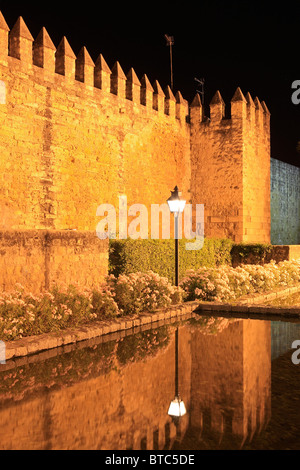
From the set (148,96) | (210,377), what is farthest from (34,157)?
(210,377)

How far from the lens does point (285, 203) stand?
2392 centimetres

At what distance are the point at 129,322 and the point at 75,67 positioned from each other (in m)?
7.96

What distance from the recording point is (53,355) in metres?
5.22

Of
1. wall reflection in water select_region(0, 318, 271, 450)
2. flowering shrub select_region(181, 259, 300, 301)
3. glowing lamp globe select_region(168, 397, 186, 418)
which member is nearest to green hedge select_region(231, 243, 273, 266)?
flowering shrub select_region(181, 259, 300, 301)

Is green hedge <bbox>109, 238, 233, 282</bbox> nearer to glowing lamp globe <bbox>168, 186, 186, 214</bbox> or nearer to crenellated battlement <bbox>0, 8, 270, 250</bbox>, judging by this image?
glowing lamp globe <bbox>168, 186, 186, 214</bbox>

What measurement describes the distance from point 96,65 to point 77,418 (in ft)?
36.7

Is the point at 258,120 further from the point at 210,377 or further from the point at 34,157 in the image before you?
the point at 210,377

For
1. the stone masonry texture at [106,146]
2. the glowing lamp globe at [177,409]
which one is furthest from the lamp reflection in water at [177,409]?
the stone masonry texture at [106,146]

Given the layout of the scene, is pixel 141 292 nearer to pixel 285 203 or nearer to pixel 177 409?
pixel 177 409

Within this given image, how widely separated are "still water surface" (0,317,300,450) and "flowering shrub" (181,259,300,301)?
3027 mm

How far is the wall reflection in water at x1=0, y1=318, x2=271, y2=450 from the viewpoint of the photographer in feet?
10.4

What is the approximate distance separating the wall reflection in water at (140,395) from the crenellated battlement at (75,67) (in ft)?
25.2

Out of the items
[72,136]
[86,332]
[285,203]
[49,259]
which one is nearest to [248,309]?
[86,332]
